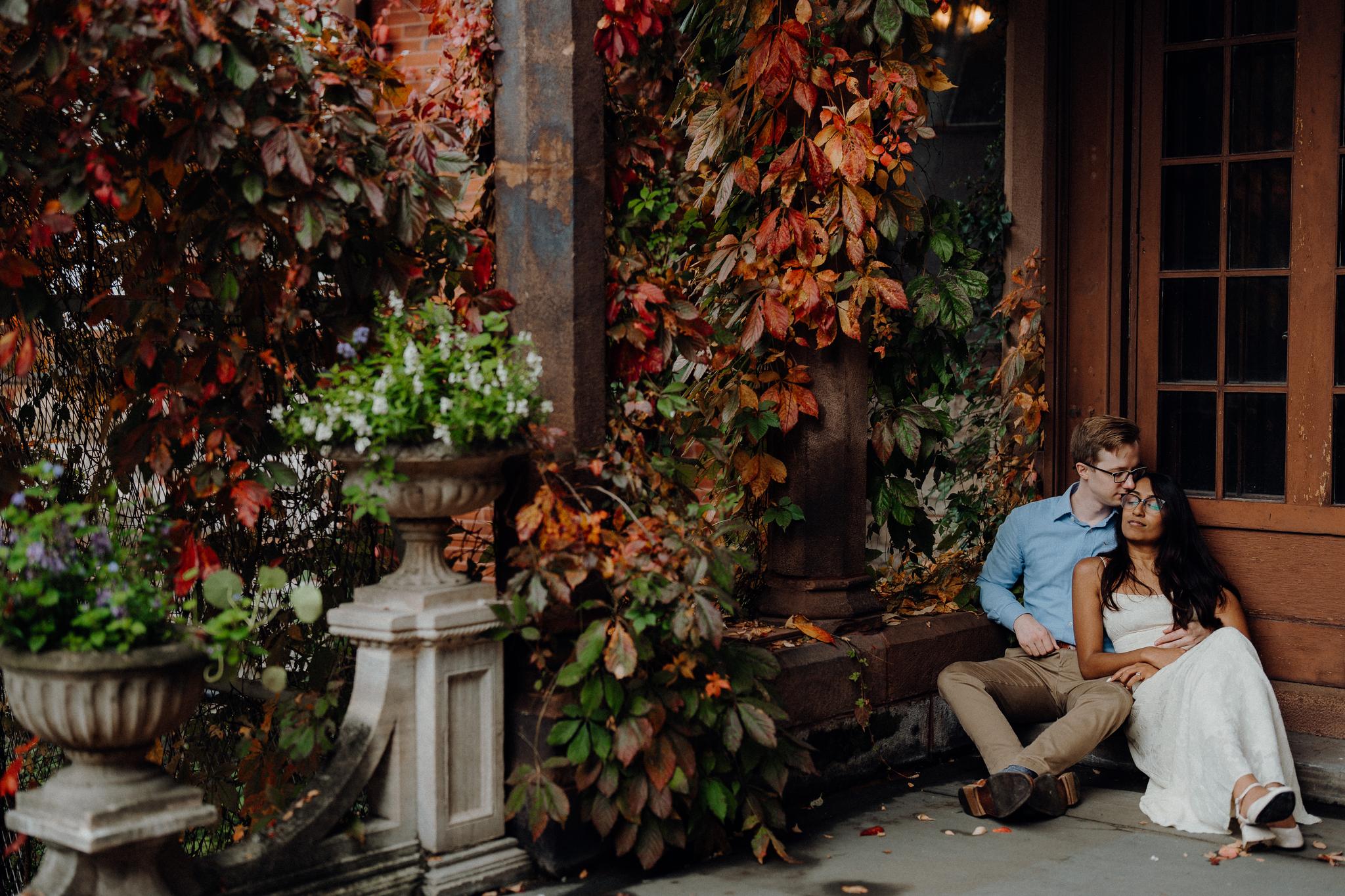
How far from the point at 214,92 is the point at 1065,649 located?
347cm

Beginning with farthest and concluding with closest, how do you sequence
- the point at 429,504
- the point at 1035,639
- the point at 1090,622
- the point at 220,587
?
1. the point at 1035,639
2. the point at 1090,622
3. the point at 429,504
4. the point at 220,587

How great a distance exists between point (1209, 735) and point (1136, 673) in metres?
0.48

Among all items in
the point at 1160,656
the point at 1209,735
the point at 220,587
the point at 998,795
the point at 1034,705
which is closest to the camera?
the point at 220,587

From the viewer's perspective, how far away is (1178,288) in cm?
563

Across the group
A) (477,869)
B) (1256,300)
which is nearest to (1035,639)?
(1256,300)

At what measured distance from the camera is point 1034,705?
5062mm

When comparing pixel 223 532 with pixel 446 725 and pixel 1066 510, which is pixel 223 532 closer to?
pixel 446 725

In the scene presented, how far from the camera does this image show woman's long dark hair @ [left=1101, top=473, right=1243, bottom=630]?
4.93 m

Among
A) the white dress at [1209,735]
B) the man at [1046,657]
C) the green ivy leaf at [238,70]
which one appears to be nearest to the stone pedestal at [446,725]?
the green ivy leaf at [238,70]

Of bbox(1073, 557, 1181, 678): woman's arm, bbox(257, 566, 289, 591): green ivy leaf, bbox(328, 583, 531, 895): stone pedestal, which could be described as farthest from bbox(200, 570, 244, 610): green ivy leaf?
bbox(1073, 557, 1181, 678): woman's arm

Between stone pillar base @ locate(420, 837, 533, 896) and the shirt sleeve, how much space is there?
2.25 meters

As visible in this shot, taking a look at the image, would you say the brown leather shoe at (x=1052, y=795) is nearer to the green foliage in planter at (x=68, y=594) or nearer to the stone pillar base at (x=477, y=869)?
the stone pillar base at (x=477, y=869)

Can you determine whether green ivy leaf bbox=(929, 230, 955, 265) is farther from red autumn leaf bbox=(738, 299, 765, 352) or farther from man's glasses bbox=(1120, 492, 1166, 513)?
man's glasses bbox=(1120, 492, 1166, 513)

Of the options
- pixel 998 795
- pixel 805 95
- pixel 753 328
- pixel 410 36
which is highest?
pixel 410 36
